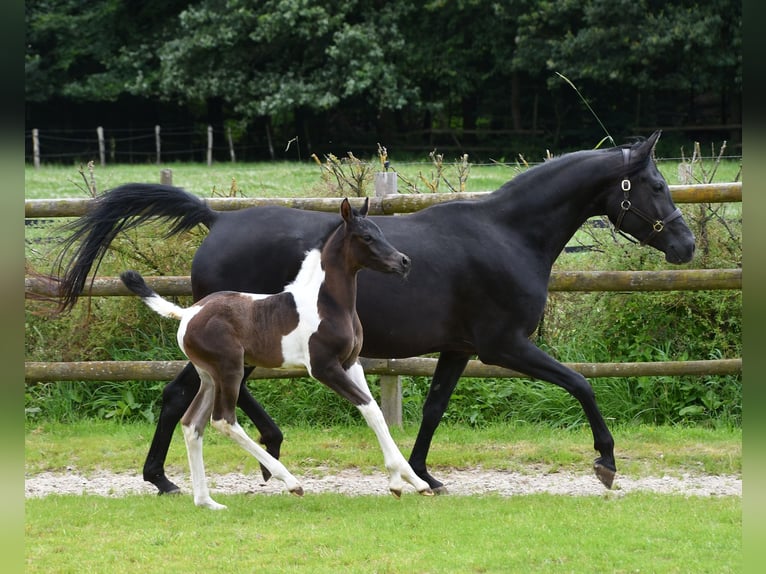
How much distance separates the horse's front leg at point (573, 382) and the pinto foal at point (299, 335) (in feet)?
2.93

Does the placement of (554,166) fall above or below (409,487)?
above

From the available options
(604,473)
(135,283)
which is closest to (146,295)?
(135,283)

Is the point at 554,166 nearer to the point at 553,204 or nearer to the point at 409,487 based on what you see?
the point at 553,204

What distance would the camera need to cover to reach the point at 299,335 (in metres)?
4.86

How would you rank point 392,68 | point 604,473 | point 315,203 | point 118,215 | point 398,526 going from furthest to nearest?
point 392,68 → point 315,203 → point 118,215 → point 604,473 → point 398,526

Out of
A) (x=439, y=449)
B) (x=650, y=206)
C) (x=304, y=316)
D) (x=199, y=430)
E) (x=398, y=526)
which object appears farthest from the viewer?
(x=439, y=449)

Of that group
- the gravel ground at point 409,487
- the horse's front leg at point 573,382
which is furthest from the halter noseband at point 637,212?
the gravel ground at point 409,487

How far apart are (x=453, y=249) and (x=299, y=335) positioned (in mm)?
1116

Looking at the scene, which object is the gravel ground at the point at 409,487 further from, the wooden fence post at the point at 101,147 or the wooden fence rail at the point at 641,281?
the wooden fence post at the point at 101,147

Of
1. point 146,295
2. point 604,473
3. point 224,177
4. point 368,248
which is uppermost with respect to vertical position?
point 368,248

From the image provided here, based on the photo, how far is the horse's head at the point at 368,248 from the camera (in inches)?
188

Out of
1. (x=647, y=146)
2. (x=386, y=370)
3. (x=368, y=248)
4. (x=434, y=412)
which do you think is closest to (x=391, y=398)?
(x=386, y=370)

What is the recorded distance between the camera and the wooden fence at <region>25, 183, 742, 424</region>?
21.7ft

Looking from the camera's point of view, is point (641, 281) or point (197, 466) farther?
point (641, 281)
